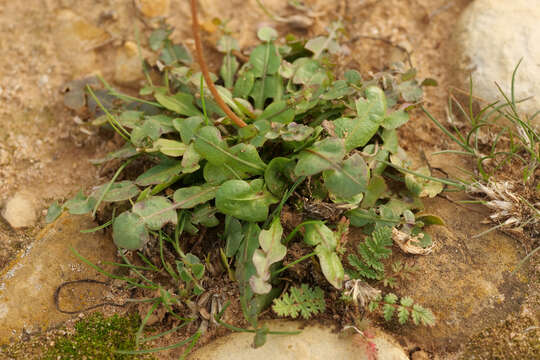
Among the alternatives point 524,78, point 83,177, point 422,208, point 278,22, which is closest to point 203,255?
point 83,177

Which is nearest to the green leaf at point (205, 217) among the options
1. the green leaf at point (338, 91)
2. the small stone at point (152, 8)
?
the green leaf at point (338, 91)

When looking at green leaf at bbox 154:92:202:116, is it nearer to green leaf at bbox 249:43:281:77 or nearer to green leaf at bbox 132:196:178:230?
green leaf at bbox 249:43:281:77

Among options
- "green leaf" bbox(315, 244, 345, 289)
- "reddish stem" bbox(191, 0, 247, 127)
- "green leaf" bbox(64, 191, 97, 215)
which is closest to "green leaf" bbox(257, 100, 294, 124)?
"reddish stem" bbox(191, 0, 247, 127)

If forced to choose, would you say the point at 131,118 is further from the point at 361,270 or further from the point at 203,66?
the point at 361,270

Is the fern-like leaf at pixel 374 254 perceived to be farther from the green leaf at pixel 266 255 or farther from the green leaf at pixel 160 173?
the green leaf at pixel 160 173

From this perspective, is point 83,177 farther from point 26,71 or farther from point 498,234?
point 498,234

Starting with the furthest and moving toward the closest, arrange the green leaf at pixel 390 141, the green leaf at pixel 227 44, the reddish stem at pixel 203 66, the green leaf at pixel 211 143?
1. the green leaf at pixel 227 44
2. the green leaf at pixel 390 141
3. the green leaf at pixel 211 143
4. the reddish stem at pixel 203 66
